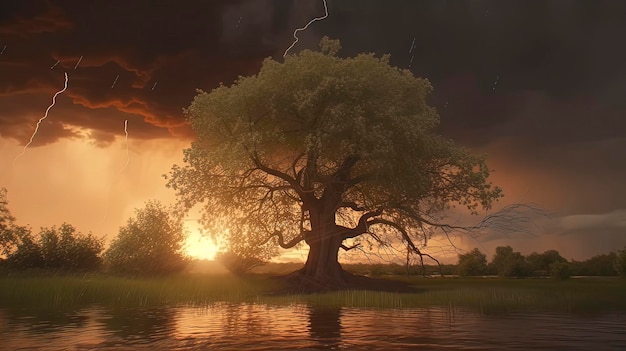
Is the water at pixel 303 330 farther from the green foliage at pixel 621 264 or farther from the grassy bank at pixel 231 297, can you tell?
the green foliage at pixel 621 264

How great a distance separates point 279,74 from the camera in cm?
3606

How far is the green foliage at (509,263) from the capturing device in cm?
5365

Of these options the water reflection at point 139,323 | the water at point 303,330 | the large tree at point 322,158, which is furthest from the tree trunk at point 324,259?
the water reflection at point 139,323

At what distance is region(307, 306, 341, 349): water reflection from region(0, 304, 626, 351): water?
0.03 metres

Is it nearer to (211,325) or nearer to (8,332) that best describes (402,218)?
(211,325)

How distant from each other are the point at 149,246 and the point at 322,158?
18.3m

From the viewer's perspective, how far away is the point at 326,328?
15406 millimetres

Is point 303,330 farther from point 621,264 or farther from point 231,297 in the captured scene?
point 621,264

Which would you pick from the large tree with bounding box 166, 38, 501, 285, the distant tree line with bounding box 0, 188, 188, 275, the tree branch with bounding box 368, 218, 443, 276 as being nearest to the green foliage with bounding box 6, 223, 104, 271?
the distant tree line with bounding box 0, 188, 188, 275

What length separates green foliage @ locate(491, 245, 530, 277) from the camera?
53.7m

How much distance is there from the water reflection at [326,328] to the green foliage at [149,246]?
26.6m

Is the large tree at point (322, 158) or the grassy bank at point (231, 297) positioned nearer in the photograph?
the grassy bank at point (231, 297)

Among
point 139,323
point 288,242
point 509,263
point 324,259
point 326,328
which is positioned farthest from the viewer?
point 509,263

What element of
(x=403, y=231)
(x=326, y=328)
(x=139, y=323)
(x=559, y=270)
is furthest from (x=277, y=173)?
(x=559, y=270)
